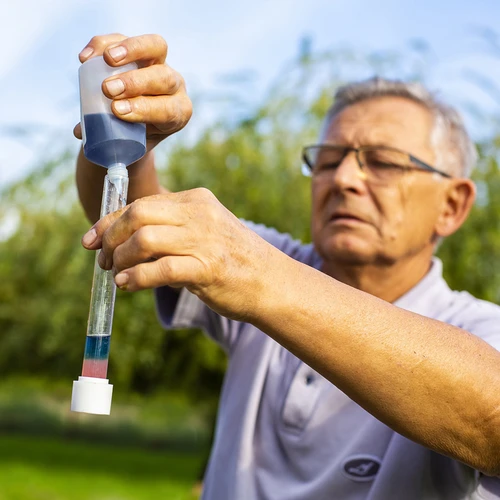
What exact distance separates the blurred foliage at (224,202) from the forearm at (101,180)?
7.37 feet

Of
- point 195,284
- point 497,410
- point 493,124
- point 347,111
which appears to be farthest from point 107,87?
point 493,124

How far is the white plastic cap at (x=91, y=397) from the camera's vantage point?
115 centimetres

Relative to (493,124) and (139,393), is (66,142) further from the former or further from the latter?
(493,124)

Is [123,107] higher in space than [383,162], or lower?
lower

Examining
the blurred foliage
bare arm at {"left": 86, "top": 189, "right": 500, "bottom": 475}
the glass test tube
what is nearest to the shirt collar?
bare arm at {"left": 86, "top": 189, "right": 500, "bottom": 475}

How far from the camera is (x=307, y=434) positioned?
1807 mm

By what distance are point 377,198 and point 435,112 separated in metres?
0.36

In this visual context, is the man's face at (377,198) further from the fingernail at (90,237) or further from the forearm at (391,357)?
the fingernail at (90,237)

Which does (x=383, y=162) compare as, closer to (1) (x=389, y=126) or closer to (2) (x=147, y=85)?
(1) (x=389, y=126)

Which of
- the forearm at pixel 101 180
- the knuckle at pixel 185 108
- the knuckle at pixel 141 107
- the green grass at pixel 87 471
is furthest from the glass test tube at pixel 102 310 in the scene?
the green grass at pixel 87 471

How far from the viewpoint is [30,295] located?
195 inches

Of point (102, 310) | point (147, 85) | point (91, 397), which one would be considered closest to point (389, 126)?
point (147, 85)

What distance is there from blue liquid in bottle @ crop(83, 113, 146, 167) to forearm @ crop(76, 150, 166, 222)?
54 cm

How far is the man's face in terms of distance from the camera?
200cm
